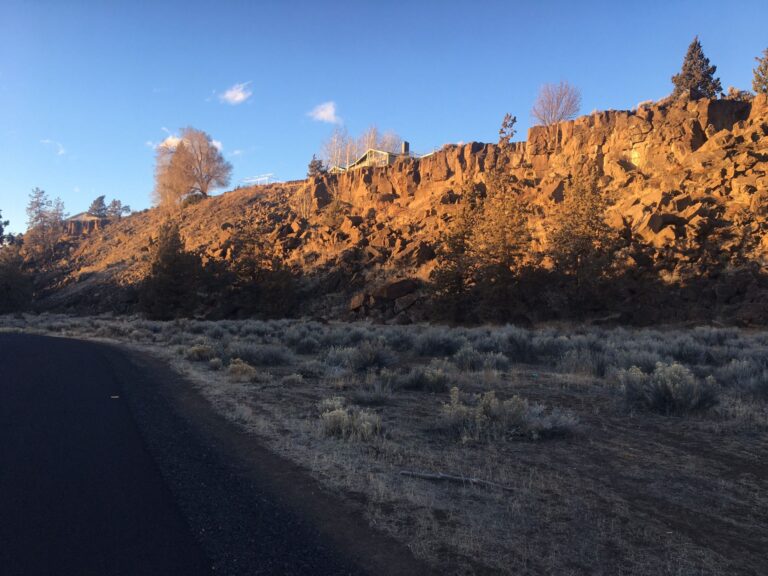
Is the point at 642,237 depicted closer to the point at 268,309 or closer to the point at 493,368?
the point at 493,368

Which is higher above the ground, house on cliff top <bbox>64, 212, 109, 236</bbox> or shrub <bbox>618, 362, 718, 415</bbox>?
house on cliff top <bbox>64, 212, 109, 236</bbox>

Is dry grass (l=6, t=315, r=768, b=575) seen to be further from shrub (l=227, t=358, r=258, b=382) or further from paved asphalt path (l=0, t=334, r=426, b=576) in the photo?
paved asphalt path (l=0, t=334, r=426, b=576)

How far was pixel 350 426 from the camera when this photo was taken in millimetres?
6605

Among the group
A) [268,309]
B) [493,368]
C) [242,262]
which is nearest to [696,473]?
[493,368]

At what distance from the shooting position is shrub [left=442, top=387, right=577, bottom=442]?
663 cm

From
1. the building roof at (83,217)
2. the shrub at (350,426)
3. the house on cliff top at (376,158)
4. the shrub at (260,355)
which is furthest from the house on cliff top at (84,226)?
the shrub at (350,426)

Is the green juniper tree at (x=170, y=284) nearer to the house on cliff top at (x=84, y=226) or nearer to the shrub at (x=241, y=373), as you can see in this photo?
the shrub at (x=241, y=373)

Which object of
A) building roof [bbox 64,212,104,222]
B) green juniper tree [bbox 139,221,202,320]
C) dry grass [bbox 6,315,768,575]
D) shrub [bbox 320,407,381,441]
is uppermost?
building roof [bbox 64,212,104,222]

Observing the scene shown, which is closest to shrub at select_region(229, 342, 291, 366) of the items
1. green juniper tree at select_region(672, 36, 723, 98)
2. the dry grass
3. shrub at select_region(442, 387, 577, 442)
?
the dry grass

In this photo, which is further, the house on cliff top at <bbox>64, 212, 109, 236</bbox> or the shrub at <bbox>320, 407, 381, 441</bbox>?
the house on cliff top at <bbox>64, 212, 109, 236</bbox>

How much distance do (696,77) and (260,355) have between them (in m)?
57.6

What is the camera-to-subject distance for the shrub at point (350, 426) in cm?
640

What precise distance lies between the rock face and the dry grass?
862 inches

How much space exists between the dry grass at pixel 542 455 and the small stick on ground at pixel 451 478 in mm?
61
